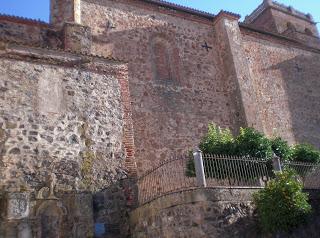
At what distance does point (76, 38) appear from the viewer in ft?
42.0

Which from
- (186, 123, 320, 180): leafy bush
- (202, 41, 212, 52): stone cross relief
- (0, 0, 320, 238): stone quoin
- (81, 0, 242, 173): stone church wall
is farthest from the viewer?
(202, 41, 212, 52): stone cross relief

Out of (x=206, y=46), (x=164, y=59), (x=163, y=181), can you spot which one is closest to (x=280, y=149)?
(x=163, y=181)

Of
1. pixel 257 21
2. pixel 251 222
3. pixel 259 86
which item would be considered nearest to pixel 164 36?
pixel 259 86

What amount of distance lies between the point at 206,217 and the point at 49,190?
3.73 m

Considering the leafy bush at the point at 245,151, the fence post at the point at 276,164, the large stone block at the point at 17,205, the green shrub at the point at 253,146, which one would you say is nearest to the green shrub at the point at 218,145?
the leafy bush at the point at 245,151

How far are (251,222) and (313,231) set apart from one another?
163cm

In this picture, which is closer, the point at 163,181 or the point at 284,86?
the point at 163,181

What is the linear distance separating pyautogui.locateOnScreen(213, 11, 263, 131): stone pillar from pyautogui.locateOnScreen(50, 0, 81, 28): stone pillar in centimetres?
678

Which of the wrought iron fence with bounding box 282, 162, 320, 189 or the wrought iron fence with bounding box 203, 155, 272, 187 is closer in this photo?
the wrought iron fence with bounding box 203, 155, 272, 187

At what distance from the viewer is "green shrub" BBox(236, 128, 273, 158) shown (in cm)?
1163

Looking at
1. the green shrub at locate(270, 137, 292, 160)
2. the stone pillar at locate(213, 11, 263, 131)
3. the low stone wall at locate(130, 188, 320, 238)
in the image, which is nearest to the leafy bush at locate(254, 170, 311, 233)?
the low stone wall at locate(130, 188, 320, 238)

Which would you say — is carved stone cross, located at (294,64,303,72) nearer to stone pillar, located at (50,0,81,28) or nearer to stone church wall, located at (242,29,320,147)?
stone church wall, located at (242,29,320,147)

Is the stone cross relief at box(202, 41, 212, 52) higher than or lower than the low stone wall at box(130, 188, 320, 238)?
higher

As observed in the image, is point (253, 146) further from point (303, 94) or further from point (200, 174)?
point (303, 94)
